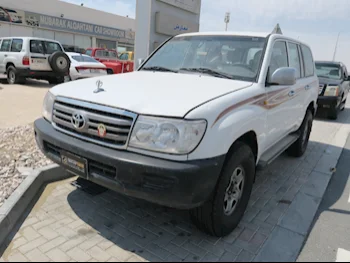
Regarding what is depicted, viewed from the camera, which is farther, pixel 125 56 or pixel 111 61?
pixel 125 56

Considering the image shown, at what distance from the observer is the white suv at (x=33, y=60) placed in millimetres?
11094

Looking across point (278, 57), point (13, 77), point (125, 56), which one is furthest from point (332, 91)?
point (125, 56)

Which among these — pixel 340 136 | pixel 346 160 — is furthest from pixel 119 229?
pixel 340 136

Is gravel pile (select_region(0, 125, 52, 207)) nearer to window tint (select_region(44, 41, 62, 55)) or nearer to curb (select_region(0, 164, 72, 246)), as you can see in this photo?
curb (select_region(0, 164, 72, 246))

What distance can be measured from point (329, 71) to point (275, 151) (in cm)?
812

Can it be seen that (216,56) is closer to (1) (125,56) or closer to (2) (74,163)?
(2) (74,163)

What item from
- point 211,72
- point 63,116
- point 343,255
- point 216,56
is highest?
point 216,56

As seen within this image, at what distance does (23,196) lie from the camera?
307 centimetres

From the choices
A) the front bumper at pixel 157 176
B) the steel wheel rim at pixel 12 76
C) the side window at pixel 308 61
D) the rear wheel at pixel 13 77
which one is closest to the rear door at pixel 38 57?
the rear wheel at pixel 13 77

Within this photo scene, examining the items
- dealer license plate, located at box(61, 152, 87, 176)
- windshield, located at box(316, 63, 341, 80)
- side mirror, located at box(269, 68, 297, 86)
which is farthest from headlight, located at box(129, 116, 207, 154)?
windshield, located at box(316, 63, 341, 80)

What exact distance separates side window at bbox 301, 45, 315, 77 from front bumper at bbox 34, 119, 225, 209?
348cm

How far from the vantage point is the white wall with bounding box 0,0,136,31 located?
1000 inches

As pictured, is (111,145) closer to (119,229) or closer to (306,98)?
(119,229)

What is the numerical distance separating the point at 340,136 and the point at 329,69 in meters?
4.18
